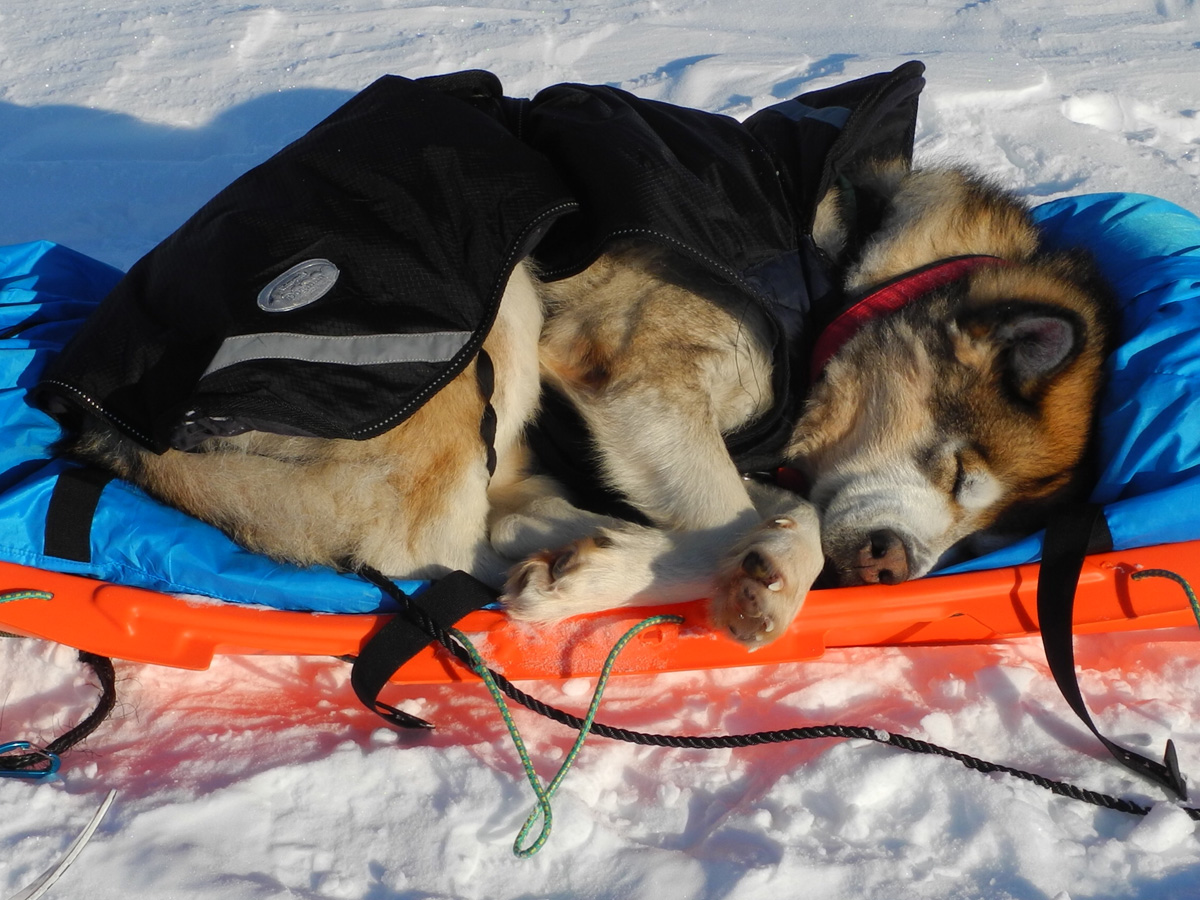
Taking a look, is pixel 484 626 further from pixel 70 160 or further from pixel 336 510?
pixel 70 160

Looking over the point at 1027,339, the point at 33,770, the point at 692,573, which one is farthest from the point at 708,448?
the point at 33,770

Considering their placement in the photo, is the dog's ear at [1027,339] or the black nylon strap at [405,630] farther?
the dog's ear at [1027,339]

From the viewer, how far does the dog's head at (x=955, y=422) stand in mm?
2473

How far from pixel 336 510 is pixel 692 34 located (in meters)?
4.22

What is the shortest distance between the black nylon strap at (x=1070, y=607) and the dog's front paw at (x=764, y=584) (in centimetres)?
58

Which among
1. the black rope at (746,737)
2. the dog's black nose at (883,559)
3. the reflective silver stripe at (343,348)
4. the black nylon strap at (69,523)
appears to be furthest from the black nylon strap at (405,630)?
the dog's black nose at (883,559)

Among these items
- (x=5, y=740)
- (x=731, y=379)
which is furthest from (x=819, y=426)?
(x=5, y=740)

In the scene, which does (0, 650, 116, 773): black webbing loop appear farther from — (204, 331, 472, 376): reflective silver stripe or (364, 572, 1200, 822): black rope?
(204, 331, 472, 376): reflective silver stripe

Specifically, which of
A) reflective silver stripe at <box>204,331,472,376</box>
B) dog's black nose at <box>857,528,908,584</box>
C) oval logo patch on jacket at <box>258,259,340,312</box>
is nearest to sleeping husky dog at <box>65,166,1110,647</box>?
dog's black nose at <box>857,528,908,584</box>

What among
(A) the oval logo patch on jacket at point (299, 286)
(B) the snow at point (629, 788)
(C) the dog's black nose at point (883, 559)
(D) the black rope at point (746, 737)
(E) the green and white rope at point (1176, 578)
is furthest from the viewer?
(C) the dog's black nose at point (883, 559)

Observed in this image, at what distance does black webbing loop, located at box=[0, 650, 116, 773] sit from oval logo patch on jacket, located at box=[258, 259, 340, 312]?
3.52 ft

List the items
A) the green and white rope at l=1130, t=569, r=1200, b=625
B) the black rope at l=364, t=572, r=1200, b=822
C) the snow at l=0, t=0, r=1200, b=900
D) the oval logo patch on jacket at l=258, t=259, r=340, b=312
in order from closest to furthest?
the snow at l=0, t=0, r=1200, b=900 < the oval logo patch on jacket at l=258, t=259, r=340, b=312 < the black rope at l=364, t=572, r=1200, b=822 < the green and white rope at l=1130, t=569, r=1200, b=625

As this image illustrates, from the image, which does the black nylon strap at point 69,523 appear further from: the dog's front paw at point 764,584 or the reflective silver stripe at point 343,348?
the dog's front paw at point 764,584

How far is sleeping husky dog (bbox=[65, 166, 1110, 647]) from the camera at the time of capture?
2359 millimetres
